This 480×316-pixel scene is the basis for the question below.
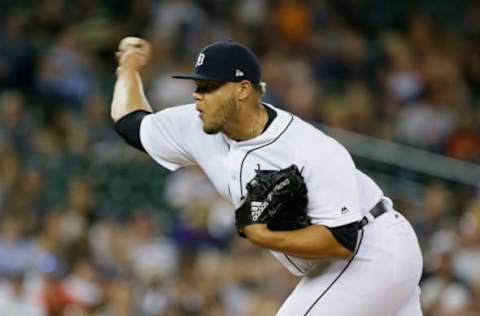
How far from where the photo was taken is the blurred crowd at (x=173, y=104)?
9.39m

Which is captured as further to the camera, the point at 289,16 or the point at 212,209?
the point at 289,16

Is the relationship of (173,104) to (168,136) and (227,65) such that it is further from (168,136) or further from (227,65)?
(227,65)

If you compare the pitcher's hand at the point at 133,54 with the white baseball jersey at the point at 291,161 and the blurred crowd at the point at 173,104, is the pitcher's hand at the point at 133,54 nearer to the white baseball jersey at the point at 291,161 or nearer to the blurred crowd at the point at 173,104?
the white baseball jersey at the point at 291,161

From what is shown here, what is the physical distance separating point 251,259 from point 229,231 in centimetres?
64

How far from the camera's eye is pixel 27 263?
9.92 m

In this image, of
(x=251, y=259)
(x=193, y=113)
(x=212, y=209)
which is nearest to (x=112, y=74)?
(x=212, y=209)

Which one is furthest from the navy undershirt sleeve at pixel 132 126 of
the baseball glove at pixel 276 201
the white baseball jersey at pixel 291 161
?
the baseball glove at pixel 276 201

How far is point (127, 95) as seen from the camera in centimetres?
582

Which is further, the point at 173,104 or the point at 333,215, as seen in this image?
the point at 173,104

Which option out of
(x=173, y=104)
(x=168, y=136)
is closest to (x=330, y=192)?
(x=168, y=136)

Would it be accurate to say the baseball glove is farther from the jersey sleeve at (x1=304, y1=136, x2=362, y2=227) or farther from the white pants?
the white pants

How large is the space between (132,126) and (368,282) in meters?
1.30

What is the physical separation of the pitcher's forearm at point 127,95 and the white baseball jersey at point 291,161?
0.28 m

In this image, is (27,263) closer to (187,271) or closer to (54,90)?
(187,271)
